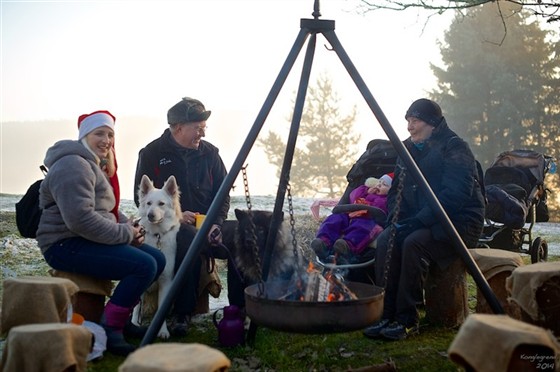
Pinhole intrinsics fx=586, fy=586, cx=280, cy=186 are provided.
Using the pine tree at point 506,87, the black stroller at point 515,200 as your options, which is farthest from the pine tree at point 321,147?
the black stroller at point 515,200

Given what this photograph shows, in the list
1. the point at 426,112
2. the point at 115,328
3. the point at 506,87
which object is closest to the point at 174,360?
the point at 115,328

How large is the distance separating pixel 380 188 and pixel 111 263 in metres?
2.86

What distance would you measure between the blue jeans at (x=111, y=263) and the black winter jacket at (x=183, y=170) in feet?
4.21

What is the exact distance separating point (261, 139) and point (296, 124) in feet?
77.7

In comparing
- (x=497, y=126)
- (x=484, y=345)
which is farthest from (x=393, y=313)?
(x=497, y=126)

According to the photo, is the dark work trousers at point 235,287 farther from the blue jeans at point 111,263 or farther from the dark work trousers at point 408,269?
the dark work trousers at point 408,269

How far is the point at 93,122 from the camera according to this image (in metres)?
4.60

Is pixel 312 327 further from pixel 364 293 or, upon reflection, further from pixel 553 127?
pixel 553 127

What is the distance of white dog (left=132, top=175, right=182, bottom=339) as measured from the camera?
527 centimetres

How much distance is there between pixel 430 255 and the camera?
5.08 metres

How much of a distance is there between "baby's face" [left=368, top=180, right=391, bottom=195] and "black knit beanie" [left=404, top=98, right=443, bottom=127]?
948 millimetres

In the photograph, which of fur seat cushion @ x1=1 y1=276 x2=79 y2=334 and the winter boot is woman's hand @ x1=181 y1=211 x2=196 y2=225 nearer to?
the winter boot

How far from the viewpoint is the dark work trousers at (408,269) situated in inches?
197

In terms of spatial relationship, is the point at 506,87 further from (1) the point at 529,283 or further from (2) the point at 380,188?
(1) the point at 529,283
